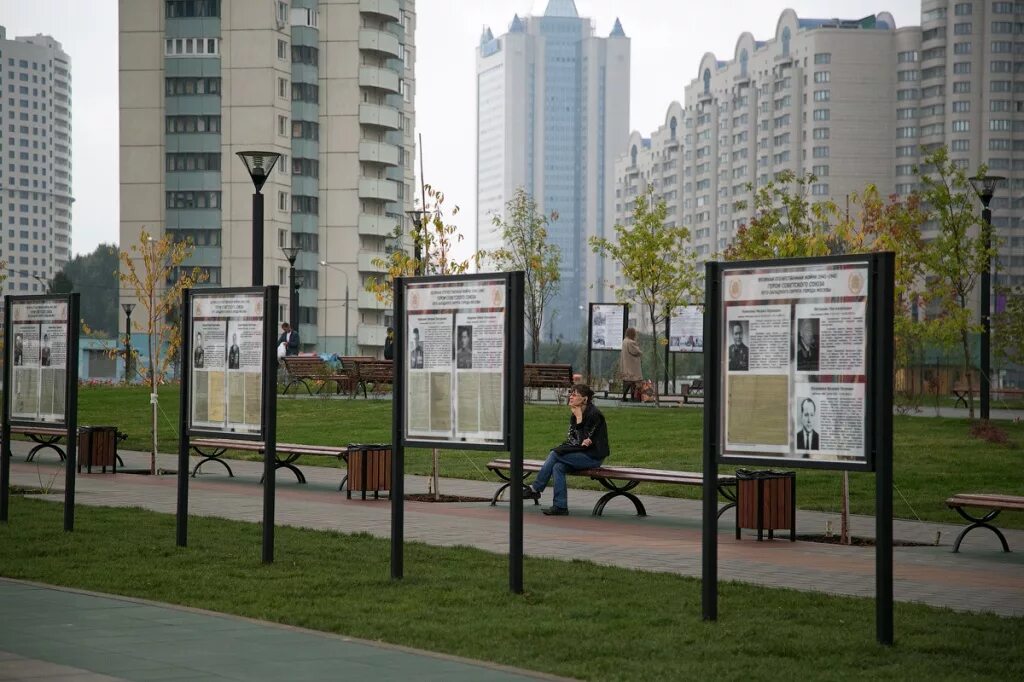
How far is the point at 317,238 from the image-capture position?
10869cm

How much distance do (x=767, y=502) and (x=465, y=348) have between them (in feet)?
15.1

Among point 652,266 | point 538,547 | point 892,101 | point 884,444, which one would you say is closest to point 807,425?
point 884,444

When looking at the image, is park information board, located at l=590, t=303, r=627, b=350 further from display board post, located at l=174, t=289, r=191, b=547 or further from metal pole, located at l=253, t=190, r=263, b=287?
display board post, located at l=174, t=289, r=191, b=547

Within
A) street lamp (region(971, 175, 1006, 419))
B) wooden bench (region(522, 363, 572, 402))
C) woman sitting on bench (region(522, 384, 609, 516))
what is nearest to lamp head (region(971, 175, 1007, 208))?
street lamp (region(971, 175, 1006, 419))

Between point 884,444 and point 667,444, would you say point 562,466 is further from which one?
point 884,444

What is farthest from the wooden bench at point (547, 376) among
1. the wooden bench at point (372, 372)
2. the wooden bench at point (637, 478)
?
the wooden bench at point (637, 478)

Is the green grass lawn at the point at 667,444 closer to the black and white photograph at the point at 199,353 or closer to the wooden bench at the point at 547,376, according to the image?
the wooden bench at the point at 547,376

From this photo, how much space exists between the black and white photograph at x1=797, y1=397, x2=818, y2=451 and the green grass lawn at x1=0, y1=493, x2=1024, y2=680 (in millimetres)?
1082

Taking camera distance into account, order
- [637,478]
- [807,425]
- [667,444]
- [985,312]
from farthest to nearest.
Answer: [985,312] < [667,444] < [637,478] < [807,425]

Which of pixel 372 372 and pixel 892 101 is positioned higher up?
pixel 892 101

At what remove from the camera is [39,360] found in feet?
50.9

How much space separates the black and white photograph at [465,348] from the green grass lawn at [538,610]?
5.12 ft

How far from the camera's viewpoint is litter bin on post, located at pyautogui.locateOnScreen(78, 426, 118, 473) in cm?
2228

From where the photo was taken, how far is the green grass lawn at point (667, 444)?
19203 millimetres
